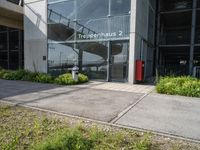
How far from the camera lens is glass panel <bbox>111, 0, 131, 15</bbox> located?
11.0 m

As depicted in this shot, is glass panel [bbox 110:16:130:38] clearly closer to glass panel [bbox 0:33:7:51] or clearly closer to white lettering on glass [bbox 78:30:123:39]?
white lettering on glass [bbox 78:30:123:39]

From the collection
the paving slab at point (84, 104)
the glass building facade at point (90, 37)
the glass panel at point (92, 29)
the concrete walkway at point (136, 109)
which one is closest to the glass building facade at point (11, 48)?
the glass building facade at point (90, 37)

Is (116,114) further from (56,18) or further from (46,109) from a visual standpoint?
(56,18)

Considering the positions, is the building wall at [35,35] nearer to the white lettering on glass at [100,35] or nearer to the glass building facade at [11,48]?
the white lettering on glass at [100,35]

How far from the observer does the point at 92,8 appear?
39.8 ft

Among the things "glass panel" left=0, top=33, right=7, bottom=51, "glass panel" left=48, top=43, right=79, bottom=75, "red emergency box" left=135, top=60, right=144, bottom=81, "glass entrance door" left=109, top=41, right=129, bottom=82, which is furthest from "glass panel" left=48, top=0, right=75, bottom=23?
"glass panel" left=0, top=33, right=7, bottom=51

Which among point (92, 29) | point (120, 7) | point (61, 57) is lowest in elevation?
point (61, 57)

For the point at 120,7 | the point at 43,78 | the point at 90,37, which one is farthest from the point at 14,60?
the point at 120,7

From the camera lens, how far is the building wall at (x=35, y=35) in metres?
14.4

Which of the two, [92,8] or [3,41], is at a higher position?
[92,8]

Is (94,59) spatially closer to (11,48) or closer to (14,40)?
(14,40)

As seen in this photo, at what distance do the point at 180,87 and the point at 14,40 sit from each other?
58.0 ft

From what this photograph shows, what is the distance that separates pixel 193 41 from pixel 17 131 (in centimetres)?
1612

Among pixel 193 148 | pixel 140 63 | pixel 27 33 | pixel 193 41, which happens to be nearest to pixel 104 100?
pixel 193 148
